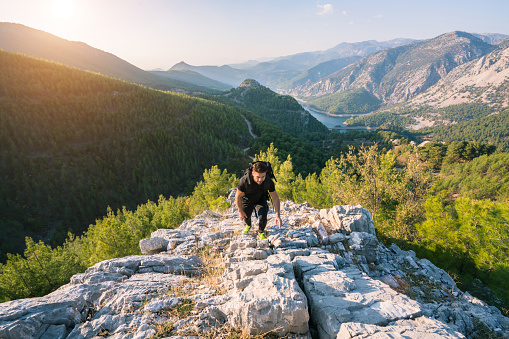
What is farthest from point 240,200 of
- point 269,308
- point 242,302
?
point 269,308

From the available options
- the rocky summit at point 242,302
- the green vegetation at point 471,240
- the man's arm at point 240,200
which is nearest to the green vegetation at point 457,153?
the green vegetation at point 471,240

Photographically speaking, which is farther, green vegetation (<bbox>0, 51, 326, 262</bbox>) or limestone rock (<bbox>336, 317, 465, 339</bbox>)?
green vegetation (<bbox>0, 51, 326, 262</bbox>)

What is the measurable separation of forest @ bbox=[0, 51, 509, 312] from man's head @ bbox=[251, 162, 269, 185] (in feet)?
50.0

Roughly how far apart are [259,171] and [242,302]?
13.7 feet

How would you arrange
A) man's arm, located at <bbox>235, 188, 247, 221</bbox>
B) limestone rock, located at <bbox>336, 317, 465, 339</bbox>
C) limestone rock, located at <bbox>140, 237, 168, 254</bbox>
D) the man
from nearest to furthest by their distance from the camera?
limestone rock, located at <bbox>336, 317, 465, 339</bbox>, the man, man's arm, located at <bbox>235, 188, 247, 221</bbox>, limestone rock, located at <bbox>140, 237, 168, 254</bbox>

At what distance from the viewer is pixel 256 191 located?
862 centimetres

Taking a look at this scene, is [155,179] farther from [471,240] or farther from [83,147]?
[471,240]

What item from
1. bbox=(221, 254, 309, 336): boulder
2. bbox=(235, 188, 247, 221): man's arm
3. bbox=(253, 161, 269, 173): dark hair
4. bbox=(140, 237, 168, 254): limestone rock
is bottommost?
bbox=(140, 237, 168, 254): limestone rock

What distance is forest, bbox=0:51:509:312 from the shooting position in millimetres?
19016

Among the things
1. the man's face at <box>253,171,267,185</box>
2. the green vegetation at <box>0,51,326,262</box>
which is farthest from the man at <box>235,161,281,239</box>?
the green vegetation at <box>0,51,326,262</box>

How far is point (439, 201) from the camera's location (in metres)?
21.1

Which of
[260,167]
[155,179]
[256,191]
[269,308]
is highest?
[260,167]

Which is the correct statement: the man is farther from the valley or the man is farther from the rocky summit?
the valley

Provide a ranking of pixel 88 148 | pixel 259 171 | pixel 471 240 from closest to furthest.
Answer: pixel 259 171 → pixel 471 240 → pixel 88 148
